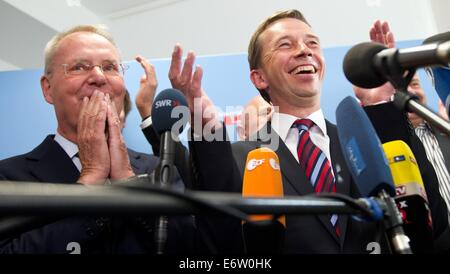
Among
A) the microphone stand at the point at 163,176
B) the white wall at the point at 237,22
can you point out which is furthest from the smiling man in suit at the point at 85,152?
the white wall at the point at 237,22

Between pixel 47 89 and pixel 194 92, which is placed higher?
pixel 47 89

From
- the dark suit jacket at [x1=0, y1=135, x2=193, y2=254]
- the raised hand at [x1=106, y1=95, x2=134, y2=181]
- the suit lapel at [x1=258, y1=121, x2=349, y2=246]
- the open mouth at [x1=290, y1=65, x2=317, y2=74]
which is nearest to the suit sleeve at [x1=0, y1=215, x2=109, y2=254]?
the dark suit jacket at [x1=0, y1=135, x2=193, y2=254]

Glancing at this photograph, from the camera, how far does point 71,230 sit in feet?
3.32

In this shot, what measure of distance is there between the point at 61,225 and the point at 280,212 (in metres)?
0.74

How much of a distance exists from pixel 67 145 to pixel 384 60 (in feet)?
3.21

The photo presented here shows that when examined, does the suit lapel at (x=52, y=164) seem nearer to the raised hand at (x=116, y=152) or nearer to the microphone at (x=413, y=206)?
the raised hand at (x=116, y=152)

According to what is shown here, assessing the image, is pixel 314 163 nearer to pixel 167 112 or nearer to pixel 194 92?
pixel 194 92

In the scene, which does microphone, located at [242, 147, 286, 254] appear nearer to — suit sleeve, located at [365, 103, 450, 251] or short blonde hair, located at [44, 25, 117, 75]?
suit sleeve, located at [365, 103, 450, 251]

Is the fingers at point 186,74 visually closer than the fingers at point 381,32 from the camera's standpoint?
Yes

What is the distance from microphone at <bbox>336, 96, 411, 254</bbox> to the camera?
1.88 feet

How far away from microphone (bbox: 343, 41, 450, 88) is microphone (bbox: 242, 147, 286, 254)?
25 cm

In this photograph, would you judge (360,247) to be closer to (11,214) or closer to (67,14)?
(11,214)

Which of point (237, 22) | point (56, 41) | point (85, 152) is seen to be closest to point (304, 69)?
point (85, 152)

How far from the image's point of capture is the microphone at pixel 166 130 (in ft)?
2.29
